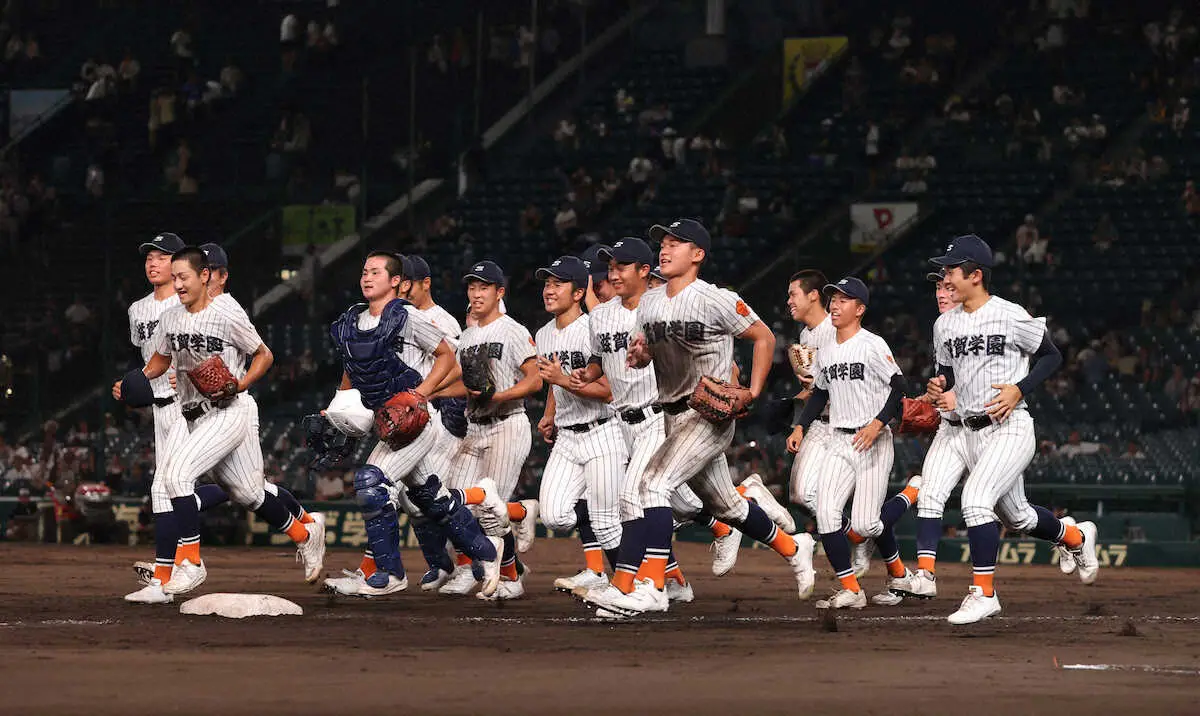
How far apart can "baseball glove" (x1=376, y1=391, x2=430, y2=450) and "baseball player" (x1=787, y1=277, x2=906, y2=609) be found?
9.25 feet

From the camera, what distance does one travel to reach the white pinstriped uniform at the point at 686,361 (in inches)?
448

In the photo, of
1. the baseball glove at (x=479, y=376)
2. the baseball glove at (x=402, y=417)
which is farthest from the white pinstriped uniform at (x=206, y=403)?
the baseball glove at (x=479, y=376)

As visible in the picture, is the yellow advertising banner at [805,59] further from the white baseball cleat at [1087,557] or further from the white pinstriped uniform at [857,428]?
the white baseball cleat at [1087,557]

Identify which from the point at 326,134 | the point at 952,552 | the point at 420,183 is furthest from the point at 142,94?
the point at 952,552

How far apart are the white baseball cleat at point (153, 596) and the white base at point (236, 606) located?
2.86 ft

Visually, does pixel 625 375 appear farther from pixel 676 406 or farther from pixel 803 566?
pixel 803 566

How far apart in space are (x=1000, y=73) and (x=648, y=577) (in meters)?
23.6

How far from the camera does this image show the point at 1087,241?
28.3 metres

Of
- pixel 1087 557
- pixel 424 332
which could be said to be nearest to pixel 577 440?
pixel 424 332

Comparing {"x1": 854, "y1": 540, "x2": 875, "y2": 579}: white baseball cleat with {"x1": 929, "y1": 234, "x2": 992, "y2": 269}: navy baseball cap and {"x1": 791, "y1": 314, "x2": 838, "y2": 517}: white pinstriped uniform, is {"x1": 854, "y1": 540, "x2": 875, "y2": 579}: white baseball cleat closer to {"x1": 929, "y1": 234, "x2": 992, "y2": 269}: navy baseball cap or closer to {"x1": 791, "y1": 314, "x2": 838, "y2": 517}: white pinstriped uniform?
{"x1": 791, "y1": 314, "x2": 838, "y2": 517}: white pinstriped uniform

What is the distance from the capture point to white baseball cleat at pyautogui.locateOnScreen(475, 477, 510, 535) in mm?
13648

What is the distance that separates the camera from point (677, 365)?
11.5m

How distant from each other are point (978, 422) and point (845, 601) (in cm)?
174

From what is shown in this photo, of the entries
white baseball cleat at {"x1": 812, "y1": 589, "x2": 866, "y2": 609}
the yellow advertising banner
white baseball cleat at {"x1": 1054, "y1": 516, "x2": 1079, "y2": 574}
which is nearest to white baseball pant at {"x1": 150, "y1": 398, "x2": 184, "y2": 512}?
white baseball cleat at {"x1": 812, "y1": 589, "x2": 866, "y2": 609}
